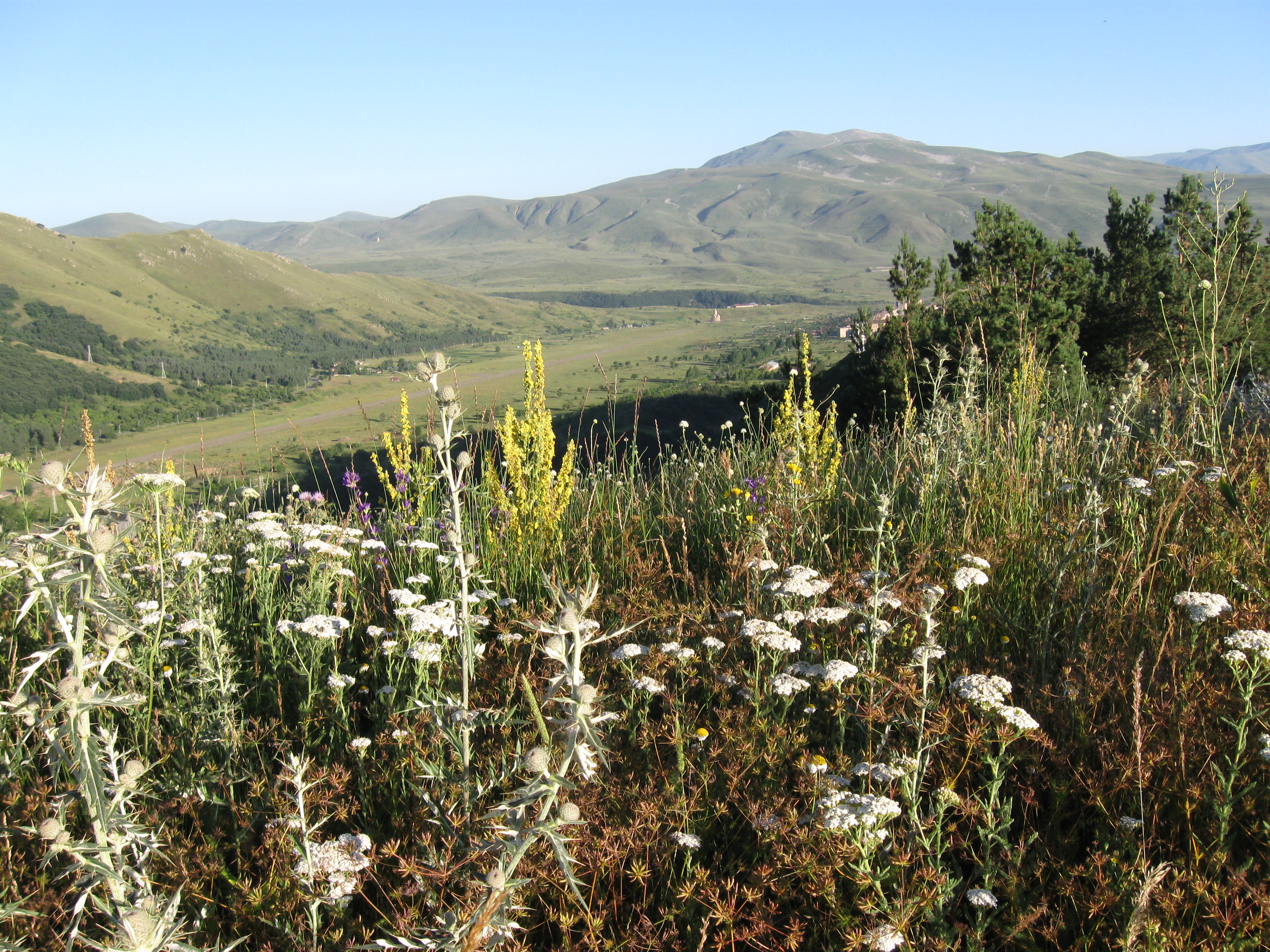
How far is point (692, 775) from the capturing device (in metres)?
2.47

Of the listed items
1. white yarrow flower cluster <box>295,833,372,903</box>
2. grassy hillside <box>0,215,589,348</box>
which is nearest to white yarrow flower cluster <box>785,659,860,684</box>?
white yarrow flower cluster <box>295,833,372,903</box>

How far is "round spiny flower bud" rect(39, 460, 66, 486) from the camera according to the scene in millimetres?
1455

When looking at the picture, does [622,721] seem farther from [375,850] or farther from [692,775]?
[375,850]

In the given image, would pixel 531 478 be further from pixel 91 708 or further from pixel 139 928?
pixel 139 928

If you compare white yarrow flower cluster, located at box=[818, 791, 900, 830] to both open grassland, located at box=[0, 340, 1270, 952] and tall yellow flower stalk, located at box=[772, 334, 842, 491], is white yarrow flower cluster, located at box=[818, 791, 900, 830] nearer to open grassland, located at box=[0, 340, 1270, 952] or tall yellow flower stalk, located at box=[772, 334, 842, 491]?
open grassland, located at box=[0, 340, 1270, 952]

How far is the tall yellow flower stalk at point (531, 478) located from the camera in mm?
4668

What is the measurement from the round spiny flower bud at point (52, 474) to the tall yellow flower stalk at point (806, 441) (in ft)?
12.7

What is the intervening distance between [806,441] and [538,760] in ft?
15.4

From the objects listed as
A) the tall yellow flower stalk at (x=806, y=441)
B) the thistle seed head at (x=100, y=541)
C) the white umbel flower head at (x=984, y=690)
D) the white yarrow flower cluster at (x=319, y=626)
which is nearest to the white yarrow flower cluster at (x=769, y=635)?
the white umbel flower head at (x=984, y=690)

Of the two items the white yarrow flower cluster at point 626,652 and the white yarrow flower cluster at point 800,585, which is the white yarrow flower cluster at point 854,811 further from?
the white yarrow flower cluster at point 800,585

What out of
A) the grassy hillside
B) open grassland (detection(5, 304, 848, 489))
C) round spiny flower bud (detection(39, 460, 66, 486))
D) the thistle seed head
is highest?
the grassy hillside

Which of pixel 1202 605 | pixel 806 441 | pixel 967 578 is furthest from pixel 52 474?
pixel 806 441

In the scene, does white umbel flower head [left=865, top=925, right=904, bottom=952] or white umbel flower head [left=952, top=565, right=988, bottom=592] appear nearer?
white umbel flower head [left=865, top=925, right=904, bottom=952]

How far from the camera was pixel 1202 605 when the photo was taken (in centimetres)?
260
